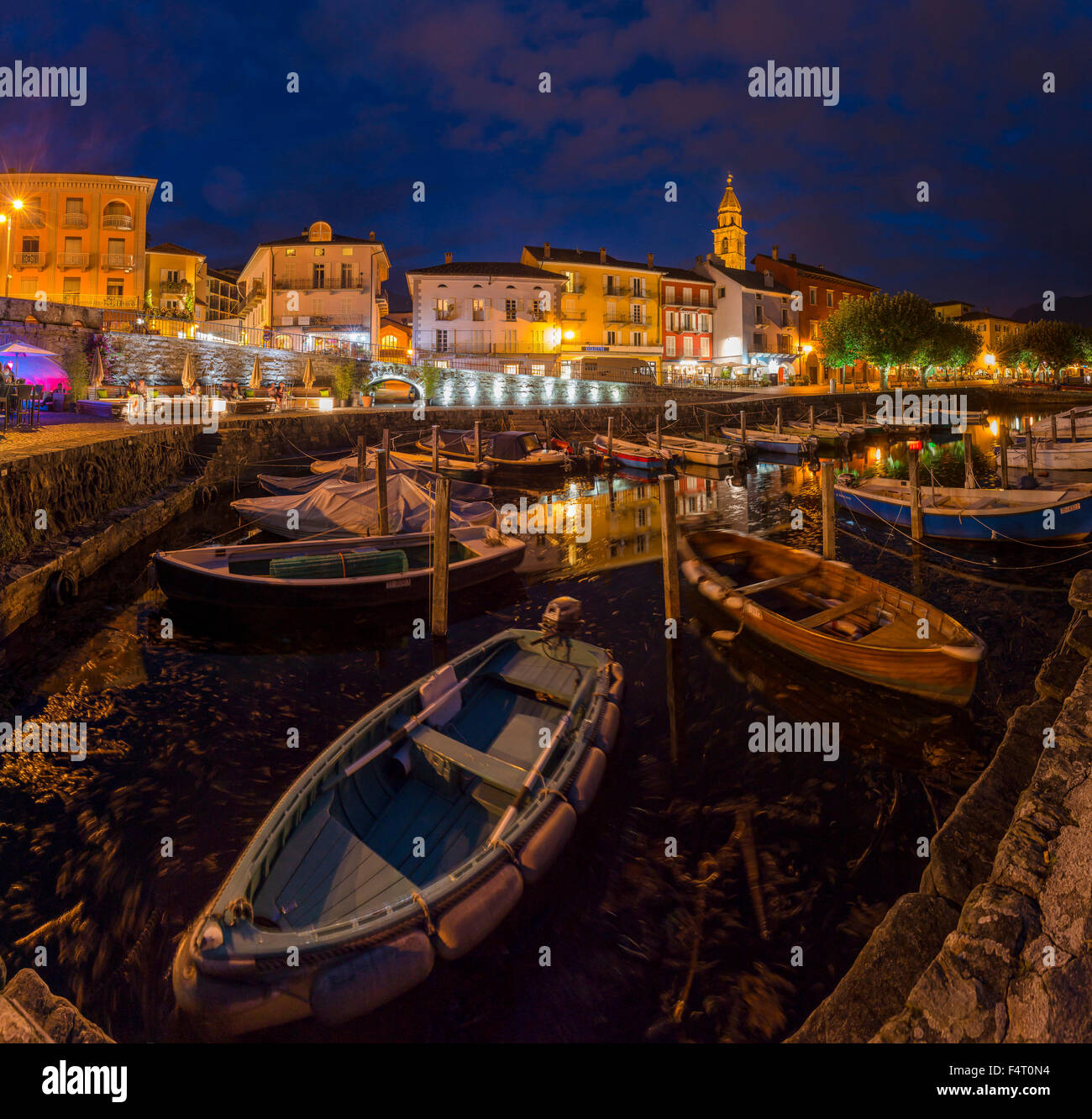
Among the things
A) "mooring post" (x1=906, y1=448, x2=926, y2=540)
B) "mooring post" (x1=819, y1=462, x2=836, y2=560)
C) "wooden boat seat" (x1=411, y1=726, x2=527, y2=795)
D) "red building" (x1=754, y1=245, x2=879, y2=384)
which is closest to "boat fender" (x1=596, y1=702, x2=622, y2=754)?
"wooden boat seat" (x1=411, y1=726, x2=527, y2=795)

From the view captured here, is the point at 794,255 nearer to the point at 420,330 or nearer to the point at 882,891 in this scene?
the point at 420,330

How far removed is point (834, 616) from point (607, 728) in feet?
15.8

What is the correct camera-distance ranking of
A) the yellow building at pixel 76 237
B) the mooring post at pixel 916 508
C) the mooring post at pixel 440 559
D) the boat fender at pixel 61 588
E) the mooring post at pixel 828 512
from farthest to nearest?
the yellow building at pixel 76 237, the mooring post at pixel 916 508, the mooring post at pixel 828 512, the boat fender at pixel 61 588, the mooring post at pixel 440 559

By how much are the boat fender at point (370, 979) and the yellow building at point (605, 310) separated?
55.6 metres

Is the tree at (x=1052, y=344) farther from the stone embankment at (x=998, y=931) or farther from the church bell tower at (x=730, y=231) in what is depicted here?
the stone embankment at (x=998, y=931)

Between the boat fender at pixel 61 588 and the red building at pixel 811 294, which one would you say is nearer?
the boat fender at pixel 61 588

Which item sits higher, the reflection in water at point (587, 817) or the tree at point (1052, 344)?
the tree at point (1052, 344)

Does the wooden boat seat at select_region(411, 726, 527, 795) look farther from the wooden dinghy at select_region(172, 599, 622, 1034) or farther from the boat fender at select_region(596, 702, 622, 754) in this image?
the boat fender at select_region(596, 702, 622, 754)

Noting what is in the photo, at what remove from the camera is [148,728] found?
899 centimetres

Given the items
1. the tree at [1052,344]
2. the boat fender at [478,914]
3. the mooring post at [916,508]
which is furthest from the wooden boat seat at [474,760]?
the tree at [1052,344]

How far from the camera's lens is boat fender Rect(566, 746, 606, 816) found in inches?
Answer: 244

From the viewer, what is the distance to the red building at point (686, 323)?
6338cm

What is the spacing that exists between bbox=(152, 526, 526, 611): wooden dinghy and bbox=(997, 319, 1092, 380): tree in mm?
89913
